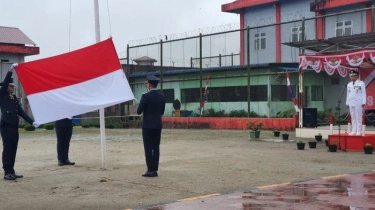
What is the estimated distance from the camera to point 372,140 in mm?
14703

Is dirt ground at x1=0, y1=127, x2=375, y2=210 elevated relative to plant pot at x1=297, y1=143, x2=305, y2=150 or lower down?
lower down

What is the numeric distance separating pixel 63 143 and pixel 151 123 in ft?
9.90

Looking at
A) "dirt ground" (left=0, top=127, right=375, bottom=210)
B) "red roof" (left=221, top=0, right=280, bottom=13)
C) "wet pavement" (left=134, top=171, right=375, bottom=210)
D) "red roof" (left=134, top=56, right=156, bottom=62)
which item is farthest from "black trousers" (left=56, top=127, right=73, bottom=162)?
"red roof" (left=221, top=0, right=280, bottom=13)

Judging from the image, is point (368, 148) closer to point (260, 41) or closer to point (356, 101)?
point (356, 101)

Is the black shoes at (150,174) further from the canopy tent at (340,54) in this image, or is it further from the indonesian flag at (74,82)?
the canopy tent at (340,54)

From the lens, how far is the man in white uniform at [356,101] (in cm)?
1490

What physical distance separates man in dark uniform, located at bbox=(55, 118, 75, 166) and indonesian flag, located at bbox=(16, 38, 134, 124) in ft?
5.96

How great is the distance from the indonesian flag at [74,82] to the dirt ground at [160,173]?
134 centimetres

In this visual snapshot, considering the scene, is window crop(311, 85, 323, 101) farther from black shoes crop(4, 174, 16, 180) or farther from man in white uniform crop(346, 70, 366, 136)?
black shoes crop(4, 174, 16, 180)

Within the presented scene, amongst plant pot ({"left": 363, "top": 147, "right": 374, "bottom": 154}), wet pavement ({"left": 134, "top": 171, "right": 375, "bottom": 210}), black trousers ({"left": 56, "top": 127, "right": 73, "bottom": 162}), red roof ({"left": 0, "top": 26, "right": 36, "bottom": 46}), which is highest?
red roof ({"left": 0, "top": 26, "right": 36, "bottom": 46})

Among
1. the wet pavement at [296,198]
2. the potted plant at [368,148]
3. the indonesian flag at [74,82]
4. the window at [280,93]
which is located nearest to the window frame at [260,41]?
the window at [280,93]

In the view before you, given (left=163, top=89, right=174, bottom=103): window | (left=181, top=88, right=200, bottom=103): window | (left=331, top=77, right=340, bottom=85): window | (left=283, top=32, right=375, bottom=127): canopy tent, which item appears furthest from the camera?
(left=163, top=89, right=174, bottom=103): window

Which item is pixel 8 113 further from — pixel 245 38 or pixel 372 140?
pixel 245 38

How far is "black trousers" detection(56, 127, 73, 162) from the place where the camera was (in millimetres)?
11875
